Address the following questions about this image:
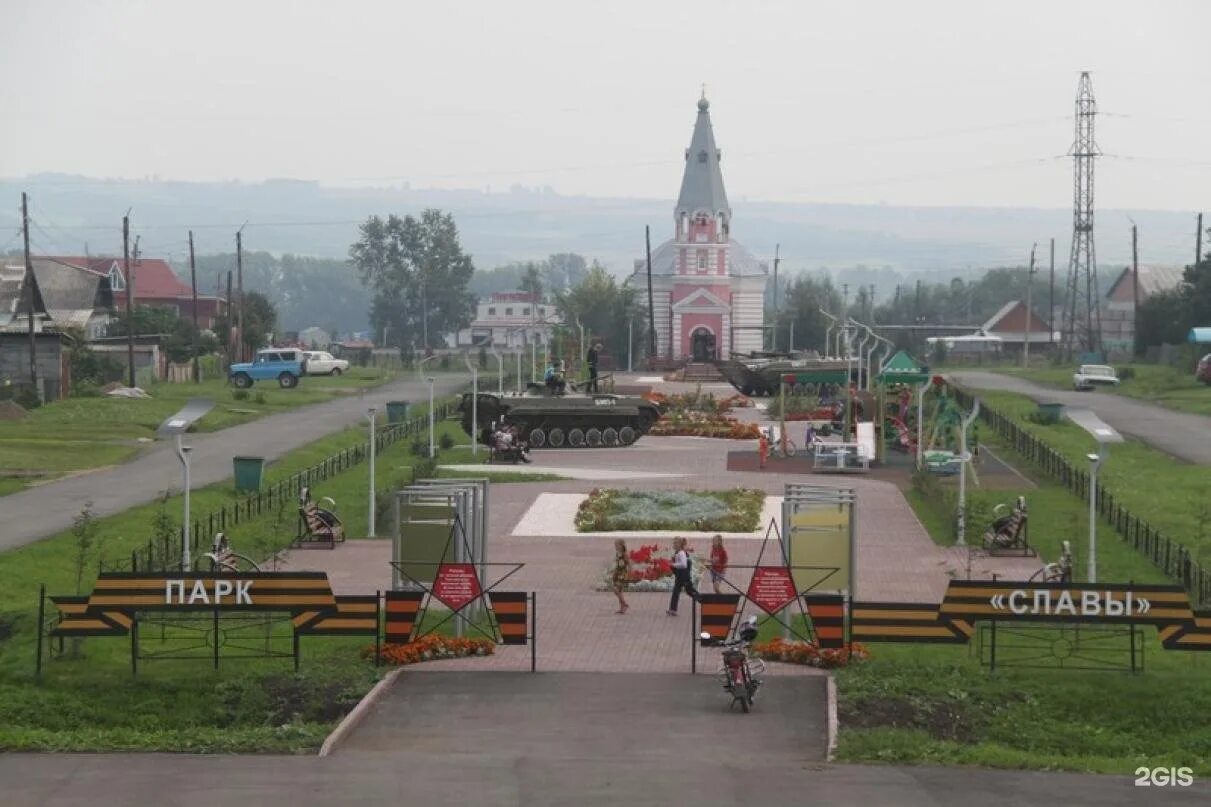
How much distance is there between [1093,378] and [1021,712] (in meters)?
63.3

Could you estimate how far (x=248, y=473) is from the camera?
4141cm

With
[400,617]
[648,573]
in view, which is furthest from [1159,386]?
[400,617]

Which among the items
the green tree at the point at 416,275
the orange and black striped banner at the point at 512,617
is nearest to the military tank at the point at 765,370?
the orange and black striped banner at the point at 512,617

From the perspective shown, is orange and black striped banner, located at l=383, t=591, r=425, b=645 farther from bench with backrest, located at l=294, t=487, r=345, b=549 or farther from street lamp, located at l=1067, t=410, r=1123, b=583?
bench with backrest, located at l=294, t=487, r=345, b=549

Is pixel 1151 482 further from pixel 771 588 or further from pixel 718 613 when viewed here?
pixel 718 613

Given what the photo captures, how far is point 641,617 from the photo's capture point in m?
26.2

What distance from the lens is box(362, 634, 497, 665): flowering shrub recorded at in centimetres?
2277

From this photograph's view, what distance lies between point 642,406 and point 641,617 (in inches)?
1155

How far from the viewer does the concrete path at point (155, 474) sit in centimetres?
3609

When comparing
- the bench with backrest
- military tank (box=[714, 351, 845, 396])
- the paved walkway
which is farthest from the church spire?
the bench with backrest

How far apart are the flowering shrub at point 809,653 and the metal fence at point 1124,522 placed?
19.6ft

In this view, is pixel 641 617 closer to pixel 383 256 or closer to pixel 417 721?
pixel 417 721

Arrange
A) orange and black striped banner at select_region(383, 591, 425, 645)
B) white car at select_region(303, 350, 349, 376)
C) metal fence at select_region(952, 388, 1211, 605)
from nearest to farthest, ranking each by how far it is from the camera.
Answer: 1. orange and black striped banner at select_region(383, 591, 425, 645)
2. metal fence at select_region(952, 388, 1211, 605)
3. white car at select_region(303, 350, 349, 376)

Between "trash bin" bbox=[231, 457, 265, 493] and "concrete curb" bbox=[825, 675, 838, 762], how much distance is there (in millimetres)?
21333
